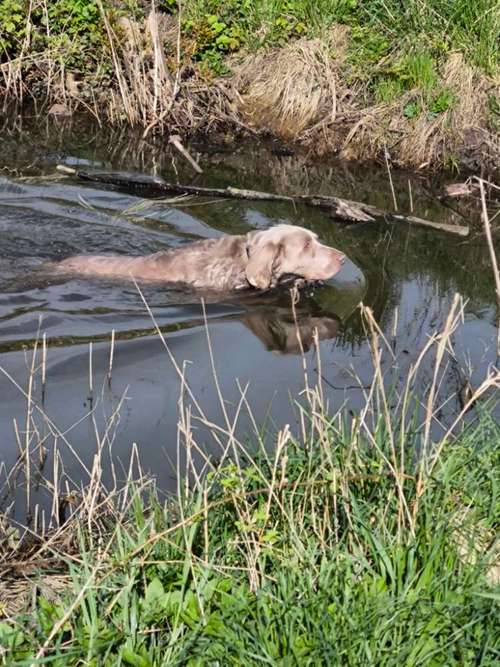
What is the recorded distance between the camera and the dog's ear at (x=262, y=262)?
9.34 meters

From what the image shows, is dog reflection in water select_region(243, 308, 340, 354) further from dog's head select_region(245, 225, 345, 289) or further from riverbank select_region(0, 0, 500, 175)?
riverbank select_region(0, 0, 500, 175)

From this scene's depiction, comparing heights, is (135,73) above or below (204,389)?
above

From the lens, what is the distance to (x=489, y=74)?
44.2 ft

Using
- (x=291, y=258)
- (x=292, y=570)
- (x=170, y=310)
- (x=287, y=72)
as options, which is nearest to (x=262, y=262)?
(x=291, y=258)

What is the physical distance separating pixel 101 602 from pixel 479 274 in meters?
6.75

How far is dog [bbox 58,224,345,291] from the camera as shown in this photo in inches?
369

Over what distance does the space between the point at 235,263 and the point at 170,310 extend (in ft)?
2.96

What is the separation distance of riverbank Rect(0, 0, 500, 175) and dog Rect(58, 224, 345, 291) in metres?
4.39

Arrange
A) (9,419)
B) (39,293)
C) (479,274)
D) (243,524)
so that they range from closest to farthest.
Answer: (243,524) < (9,419) < (39,293) < (479,274)

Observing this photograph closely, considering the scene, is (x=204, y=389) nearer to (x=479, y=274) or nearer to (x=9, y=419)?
(x=9, y=419)

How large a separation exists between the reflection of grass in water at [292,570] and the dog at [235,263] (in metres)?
4.39

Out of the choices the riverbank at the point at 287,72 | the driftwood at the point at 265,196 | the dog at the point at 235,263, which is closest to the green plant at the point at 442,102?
the riverbank at the point at 287,72

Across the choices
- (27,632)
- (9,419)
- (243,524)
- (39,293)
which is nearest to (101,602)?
(27,632)

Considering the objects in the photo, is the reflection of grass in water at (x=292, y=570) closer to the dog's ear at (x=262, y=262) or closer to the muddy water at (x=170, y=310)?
the muddy water at (x=170, y=310)
